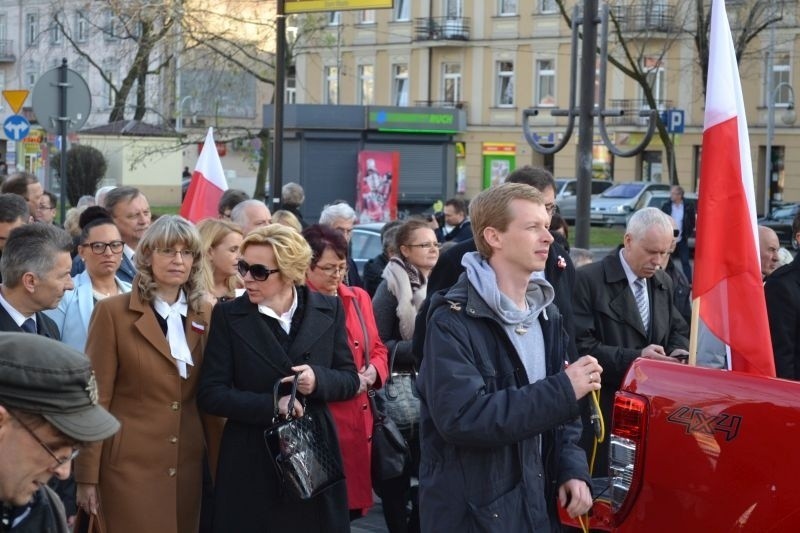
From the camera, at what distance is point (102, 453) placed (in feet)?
18.2

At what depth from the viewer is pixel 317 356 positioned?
5664mm

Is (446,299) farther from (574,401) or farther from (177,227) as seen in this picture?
(177,227)

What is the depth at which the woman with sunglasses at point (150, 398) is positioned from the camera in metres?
5.52

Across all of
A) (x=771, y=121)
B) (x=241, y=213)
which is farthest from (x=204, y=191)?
(x=771, y=121)

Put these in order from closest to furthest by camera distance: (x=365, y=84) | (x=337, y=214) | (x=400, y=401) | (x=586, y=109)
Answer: (x=400, y=401) < (x=337, y=214) < (x=586, y=109) < (x=365, y=84)

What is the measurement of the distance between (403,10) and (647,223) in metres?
53.3

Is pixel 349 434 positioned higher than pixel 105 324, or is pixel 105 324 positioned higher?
pixel 105 324

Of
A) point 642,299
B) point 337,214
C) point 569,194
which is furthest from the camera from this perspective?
point 569,194

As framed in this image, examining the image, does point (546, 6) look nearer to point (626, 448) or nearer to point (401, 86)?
point (401, 86)

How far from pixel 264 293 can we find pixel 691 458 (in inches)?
83.7

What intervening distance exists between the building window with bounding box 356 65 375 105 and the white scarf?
54663 millimetres

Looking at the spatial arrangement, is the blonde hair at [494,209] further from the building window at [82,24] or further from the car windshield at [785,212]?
the car windshield at [785,212]

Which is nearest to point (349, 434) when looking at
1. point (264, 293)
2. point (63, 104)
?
point (264, 293)

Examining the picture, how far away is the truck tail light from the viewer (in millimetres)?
4348
